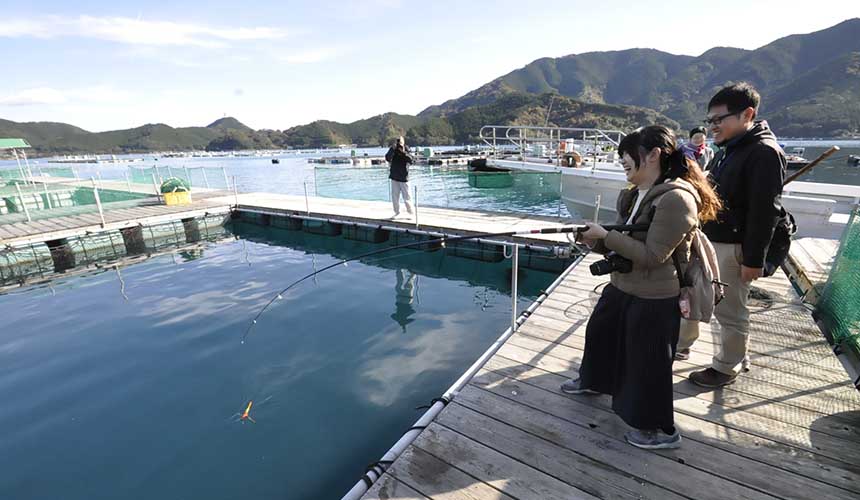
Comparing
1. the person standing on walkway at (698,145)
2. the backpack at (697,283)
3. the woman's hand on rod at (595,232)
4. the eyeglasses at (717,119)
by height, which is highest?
the eyeglasses at (717,119)

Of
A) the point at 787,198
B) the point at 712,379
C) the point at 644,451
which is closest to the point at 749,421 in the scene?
the point at 712,379

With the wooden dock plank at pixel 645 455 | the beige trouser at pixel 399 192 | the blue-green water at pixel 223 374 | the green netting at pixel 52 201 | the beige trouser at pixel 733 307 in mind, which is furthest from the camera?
the green netting at pixel 52 201

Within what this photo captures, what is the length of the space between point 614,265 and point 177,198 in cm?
1669

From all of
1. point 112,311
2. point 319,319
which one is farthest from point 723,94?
point 112,311

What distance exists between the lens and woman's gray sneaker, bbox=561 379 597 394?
2.81 meters

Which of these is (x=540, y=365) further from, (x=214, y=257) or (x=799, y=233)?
(x=214, y=257)

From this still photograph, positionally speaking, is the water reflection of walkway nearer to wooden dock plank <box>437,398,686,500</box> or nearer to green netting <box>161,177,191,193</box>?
wooden dock plank <box>437,398,686,500</box>

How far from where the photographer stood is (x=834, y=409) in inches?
99.6

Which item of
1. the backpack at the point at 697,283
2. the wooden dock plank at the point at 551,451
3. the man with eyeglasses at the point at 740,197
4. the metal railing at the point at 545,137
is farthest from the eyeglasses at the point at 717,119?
the metal railing at the point at 545,137

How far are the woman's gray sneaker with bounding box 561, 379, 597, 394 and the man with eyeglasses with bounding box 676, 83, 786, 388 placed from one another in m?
1.10

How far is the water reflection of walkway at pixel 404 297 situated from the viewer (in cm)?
631

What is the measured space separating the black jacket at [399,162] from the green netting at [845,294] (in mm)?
7916

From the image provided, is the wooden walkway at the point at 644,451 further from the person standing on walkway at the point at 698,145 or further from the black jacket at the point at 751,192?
the person standing on walkway at the point at 698,145

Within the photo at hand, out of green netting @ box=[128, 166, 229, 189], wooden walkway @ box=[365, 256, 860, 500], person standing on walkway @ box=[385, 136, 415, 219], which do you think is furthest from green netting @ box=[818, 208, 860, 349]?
green netting @ box=[128, 166, 229, 189]
